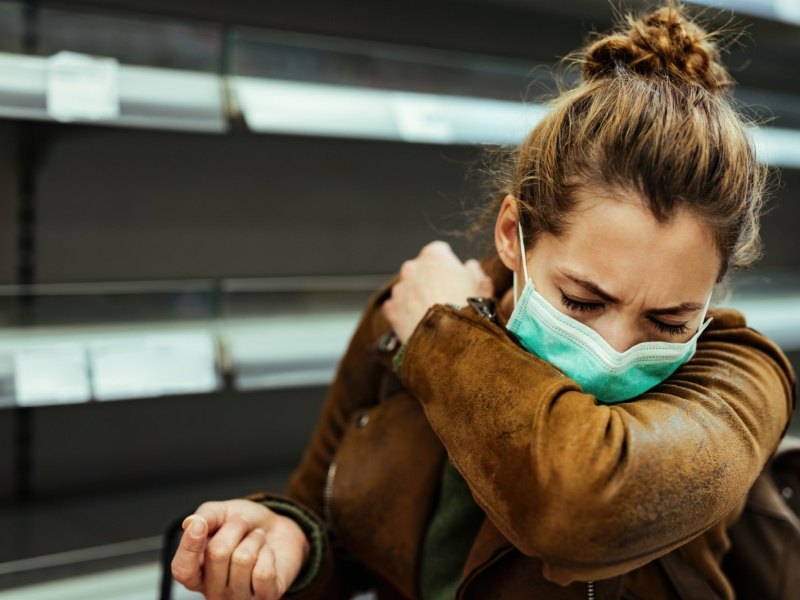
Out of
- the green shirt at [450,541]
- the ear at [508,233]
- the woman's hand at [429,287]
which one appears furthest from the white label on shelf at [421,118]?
the green shirt at [450,541]

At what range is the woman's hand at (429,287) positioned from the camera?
1212 mm

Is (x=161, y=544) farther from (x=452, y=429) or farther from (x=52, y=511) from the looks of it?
(x=452, y=429)

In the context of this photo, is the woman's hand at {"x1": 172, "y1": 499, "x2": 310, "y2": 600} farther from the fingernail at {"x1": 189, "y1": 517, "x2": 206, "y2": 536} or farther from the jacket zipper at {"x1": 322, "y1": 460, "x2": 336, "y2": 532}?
the jacket zipper at {"x1": 322, "y1": 460, "x2": 336, "y2": 532}

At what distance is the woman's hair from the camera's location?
3.23 feet

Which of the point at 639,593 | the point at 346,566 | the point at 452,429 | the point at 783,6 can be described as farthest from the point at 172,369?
the point at 783,6

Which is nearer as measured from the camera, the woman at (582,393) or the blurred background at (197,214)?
the woman at (582,393)

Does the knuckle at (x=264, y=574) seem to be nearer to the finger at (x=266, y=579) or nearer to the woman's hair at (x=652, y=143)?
the finger at (x=266, y=579)

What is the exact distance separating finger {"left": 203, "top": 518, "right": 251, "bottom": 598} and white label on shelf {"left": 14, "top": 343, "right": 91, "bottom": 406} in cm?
50

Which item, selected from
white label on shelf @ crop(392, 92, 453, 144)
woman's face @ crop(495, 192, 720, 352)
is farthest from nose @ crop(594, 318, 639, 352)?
white label on shelf @ crop(392, 92, 453, 144)

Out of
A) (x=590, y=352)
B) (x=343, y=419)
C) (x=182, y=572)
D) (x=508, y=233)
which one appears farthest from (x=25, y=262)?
(x=590, y=352)

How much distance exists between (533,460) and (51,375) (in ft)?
2.98

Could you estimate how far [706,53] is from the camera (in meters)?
1.11

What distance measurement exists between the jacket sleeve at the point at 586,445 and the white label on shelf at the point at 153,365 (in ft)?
1.97

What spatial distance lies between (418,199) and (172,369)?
84 centimetres
